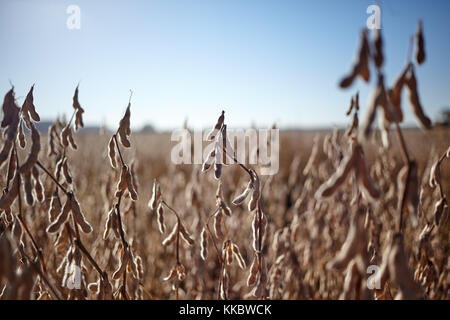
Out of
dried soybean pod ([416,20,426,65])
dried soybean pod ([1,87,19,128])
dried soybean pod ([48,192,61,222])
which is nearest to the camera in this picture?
dried soybean pod ([416,20,426,65])

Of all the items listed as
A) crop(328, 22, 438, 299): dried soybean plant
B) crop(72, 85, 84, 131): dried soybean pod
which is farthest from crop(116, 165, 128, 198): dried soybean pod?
crop(328, 22, 438, 299): dried soybean plant

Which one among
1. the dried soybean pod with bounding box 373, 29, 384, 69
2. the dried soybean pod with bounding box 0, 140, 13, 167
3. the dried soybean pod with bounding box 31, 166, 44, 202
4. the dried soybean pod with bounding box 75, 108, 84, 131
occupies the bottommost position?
the dried soybean pod with bounding box 31, 166, 44, 202

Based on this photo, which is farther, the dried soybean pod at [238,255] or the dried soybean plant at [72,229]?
the dried soybean pod at [238,255]

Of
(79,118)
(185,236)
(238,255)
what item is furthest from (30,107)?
(238,255)

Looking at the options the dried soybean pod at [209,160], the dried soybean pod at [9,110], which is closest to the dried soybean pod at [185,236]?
the dried soybean pod at [209,160]

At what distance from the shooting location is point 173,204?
100 inches

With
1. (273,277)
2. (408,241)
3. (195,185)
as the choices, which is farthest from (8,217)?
(408,241)

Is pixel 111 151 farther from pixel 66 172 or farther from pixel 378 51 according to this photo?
pixel 378 51

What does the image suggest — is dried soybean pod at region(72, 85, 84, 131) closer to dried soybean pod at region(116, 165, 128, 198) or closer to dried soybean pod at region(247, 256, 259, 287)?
dried soybean pod at region(116, 165, 128, 198)

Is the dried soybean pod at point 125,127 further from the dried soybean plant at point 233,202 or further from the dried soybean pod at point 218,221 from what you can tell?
the dried soybean pod at point 218,221

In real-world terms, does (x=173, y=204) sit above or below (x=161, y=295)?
above
